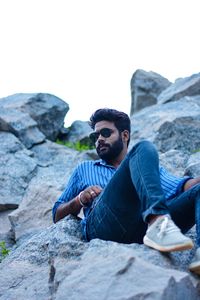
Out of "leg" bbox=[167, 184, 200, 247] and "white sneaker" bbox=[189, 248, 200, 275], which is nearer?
"white sneaker" bbox=[189, 248, 200, 275]

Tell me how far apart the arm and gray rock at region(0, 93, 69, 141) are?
897 centimetres

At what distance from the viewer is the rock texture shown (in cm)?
499

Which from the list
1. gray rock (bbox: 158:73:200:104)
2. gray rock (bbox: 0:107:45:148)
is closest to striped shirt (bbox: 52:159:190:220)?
gray rock (bbox: 0:107:45:148)

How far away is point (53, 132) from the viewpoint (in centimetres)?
1636

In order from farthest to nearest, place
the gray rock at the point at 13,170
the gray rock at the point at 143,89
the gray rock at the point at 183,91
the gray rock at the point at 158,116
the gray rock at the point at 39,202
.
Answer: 1. the gray rock at the point at 143,89
2. the gray rock at the point at 183,91
3. the gray rock at the point at 158,116
4. the gray rock at the point at 13,170
5. the gray rock at the point at 39,202

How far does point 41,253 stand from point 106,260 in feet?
4.35

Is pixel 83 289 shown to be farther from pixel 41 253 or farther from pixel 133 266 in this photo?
pixel 41 253

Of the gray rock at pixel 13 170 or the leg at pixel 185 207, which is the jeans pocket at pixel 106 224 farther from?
the gray rock at pixel 13 170

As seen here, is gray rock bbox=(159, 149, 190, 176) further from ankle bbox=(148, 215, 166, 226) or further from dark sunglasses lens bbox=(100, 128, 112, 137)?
ankle bbox=(148, 215, 166, 226)

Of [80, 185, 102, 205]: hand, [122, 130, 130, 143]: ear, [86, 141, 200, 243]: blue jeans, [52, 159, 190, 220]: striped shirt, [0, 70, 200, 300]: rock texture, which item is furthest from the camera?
[122, 130, 130, 143]: ear

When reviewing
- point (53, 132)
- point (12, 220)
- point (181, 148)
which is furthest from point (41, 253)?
point (53, 132)

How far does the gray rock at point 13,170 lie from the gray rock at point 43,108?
6.13ft

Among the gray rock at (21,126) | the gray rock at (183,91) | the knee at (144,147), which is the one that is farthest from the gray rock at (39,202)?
the gray rock at (183,91)

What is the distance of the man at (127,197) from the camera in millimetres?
5375
